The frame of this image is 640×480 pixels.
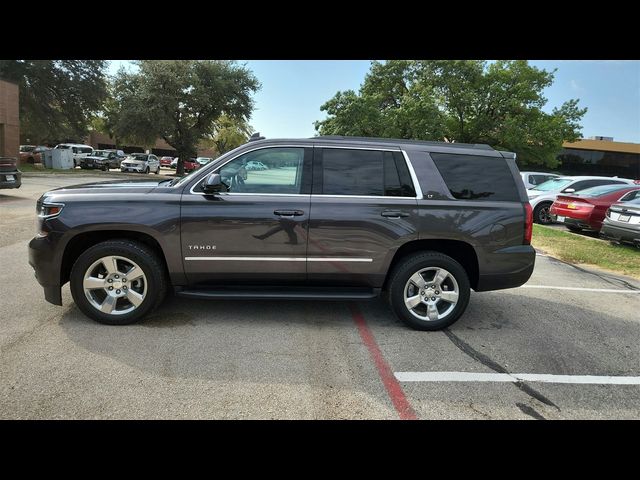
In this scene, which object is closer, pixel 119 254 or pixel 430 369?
pixel 430 369

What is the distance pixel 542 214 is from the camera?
1291cm

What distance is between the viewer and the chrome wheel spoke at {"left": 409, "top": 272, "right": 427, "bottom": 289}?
4152mm

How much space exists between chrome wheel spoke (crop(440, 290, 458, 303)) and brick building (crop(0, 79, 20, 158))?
29972mm

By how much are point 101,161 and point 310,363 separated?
34800 mm

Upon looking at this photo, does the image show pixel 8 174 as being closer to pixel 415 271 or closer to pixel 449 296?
pixel 415 271

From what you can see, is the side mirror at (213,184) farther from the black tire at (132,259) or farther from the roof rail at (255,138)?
the black tire at (132,259)

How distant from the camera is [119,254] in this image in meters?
3.96

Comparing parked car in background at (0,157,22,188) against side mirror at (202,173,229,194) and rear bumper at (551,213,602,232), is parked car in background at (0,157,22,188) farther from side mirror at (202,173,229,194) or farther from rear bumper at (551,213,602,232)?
rear bumper at (551,213,602,232)

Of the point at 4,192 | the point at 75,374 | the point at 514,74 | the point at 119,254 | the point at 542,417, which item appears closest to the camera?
the point at 542,417

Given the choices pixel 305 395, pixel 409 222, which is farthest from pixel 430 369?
pixel 409 222

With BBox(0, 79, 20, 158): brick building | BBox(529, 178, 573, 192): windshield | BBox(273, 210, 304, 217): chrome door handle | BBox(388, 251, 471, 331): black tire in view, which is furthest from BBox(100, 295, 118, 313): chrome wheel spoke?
BBox(0, 79, 20, 158): brick building

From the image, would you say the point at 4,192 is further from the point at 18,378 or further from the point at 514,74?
the point at 514,74

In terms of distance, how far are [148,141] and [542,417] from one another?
3346cm

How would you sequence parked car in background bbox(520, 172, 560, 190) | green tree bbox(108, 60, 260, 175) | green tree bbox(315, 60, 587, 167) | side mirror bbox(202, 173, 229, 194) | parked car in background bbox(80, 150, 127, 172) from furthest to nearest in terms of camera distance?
parked car in background bbox(80, 150, 127, 172) < green tree bbox(108, 60, 260, 175) < green tree bbox(315, 60, 587, 167) < parked car in background bbox(520, 172, 560, 190) < side mirror bbox(202, 173, 229, 194)
